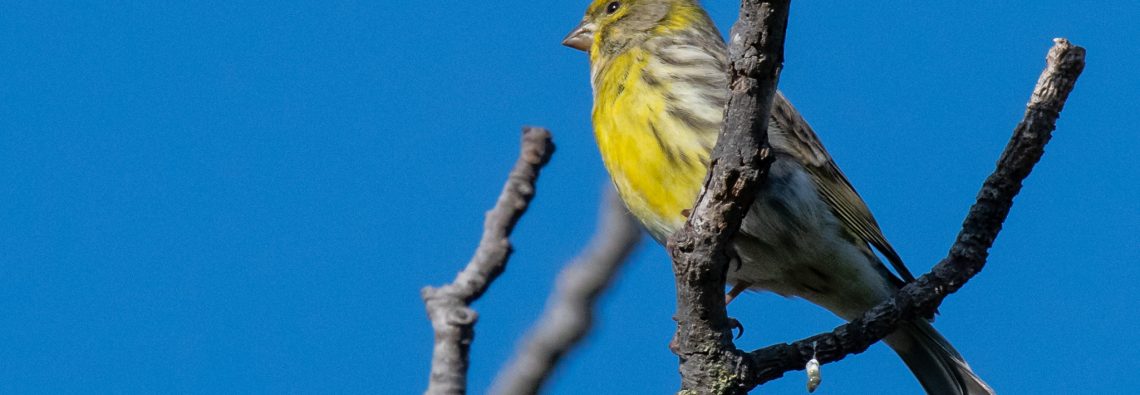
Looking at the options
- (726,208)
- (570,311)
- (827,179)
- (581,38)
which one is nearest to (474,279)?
(570,311)

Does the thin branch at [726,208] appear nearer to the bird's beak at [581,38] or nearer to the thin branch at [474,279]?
the thin branch at [474,279]

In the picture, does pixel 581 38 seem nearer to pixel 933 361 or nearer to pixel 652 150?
pixel 652 150

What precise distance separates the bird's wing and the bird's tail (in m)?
0.21

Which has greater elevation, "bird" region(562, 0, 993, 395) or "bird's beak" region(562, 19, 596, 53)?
"bird's beak" region(562, 19, 596, 53)

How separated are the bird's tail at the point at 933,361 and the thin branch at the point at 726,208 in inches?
50.6

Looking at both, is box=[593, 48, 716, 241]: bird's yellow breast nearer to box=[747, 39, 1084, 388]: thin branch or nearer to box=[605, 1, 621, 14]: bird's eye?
box=[747, 39, 1084, 388]: thin branch

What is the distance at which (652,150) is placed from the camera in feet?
14.7

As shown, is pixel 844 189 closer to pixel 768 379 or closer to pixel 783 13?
pixel 768 379

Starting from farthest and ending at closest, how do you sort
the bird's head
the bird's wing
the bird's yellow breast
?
the bird's head, the bird's wing, the bird's yellow breast

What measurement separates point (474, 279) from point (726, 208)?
92cm

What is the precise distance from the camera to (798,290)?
16.0ft

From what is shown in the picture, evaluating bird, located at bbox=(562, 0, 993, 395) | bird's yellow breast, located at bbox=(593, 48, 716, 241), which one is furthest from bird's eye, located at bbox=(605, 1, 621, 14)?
bird's yellow breast, located at bbox=(593, 48, 716, 241)

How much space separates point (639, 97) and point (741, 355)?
4.45ft

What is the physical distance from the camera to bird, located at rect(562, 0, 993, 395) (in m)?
4.45
